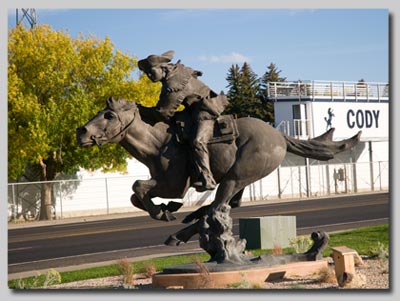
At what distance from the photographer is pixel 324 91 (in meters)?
44.2

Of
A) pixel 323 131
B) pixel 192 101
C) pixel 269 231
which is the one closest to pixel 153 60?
pixel 192 101

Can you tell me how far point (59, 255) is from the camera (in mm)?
18453

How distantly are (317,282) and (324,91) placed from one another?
34.1 m

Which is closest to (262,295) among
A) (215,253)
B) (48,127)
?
(215,253)

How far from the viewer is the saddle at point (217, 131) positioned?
35.5 feet

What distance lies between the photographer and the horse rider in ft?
34.7

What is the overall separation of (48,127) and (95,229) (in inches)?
304

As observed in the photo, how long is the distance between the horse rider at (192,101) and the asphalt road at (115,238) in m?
6.44

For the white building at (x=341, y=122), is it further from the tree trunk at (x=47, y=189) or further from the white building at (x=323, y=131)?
the tree trunk at (x=47, y=189)

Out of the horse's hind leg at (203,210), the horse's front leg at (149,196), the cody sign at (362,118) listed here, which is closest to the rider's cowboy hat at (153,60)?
the horse's front leg at (149,196)

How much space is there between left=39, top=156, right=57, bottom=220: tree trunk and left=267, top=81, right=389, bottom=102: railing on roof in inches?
562

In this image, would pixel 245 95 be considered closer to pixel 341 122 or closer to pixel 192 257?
pixel 341 122

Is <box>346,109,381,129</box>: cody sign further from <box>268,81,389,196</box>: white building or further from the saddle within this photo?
the saddle

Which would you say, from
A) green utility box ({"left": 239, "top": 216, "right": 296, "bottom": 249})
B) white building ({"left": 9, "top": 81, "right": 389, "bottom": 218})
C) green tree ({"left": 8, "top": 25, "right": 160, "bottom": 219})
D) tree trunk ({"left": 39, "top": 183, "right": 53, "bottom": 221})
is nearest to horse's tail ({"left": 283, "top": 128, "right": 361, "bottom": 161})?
green utility box ({"left": 239, "top": 216, "right": 296, "bottom": 249})
